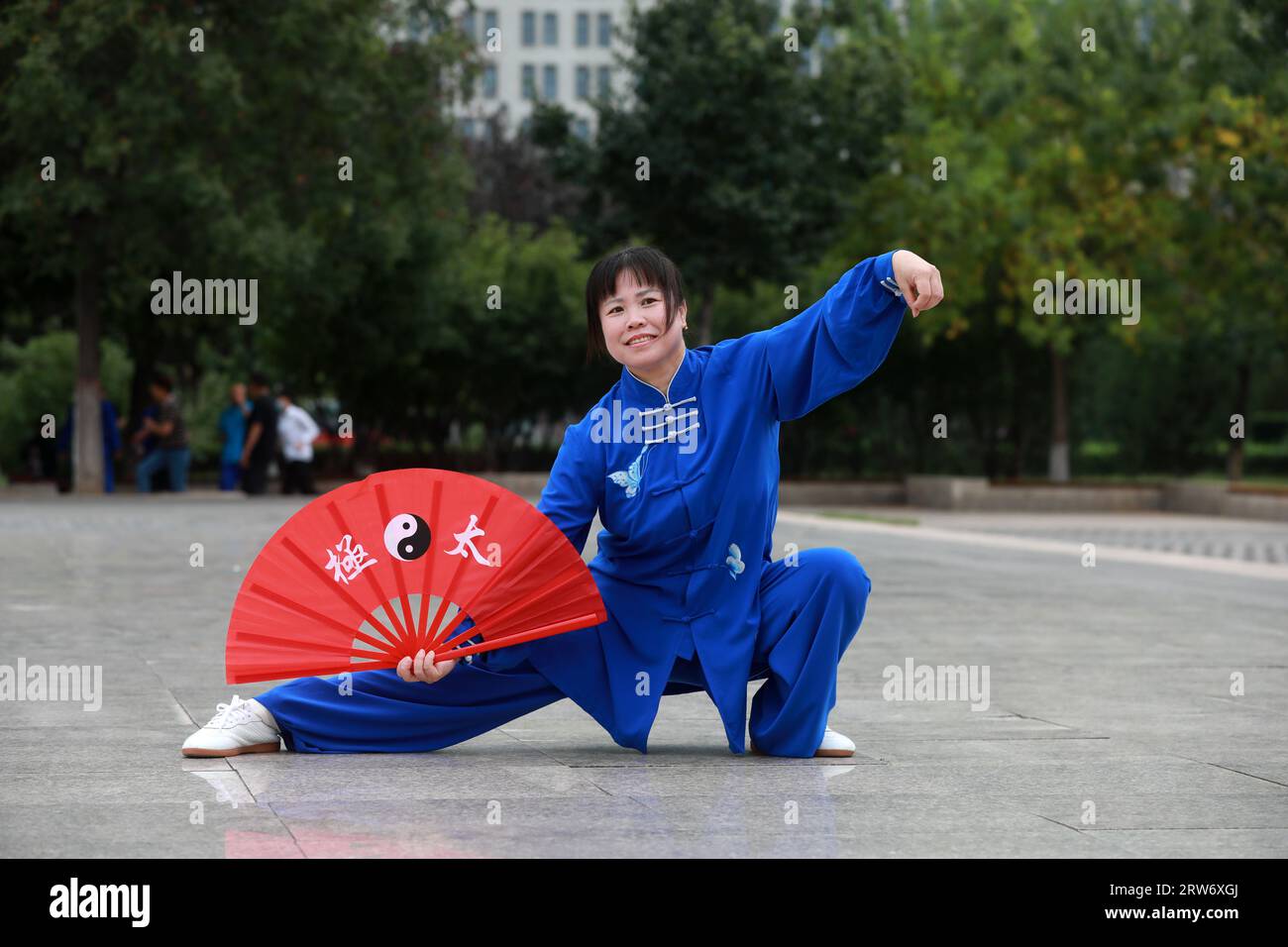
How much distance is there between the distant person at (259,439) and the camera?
26.0 metres

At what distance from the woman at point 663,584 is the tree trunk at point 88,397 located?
23.4 m

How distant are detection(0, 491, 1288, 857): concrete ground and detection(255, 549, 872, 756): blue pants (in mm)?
110

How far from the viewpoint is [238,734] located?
5.65m

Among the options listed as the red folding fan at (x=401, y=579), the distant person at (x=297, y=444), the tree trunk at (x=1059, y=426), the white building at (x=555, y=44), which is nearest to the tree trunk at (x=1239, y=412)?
the tree trunk at (x=1059, y=426)

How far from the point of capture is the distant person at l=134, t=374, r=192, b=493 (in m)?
25.9

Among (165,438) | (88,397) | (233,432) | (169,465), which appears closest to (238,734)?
(165,438)

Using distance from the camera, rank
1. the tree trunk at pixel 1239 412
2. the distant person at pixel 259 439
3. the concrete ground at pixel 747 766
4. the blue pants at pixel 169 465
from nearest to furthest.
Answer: the concrete ground at pixel 747 766 → the distant person at pixel 259 439 → the blue pants at pixel 169 465 → the tree trunk at pixel 1239 412

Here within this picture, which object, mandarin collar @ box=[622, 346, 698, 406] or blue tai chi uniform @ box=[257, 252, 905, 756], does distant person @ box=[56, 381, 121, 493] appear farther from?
mandarin collar @ box=[622, 346, 698, 406]

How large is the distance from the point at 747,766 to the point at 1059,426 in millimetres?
28852

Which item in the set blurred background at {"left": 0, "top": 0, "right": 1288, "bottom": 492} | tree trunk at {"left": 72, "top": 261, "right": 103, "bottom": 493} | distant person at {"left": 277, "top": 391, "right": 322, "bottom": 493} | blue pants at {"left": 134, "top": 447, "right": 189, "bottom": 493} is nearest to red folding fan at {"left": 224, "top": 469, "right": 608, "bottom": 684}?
blurred background at {"left": 0, "top": 0, "right": 1288, "bottom": 492}

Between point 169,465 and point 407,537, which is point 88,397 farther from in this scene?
point 407,537

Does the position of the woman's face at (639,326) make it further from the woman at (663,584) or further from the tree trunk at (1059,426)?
the tree trunk at (1059,426)
